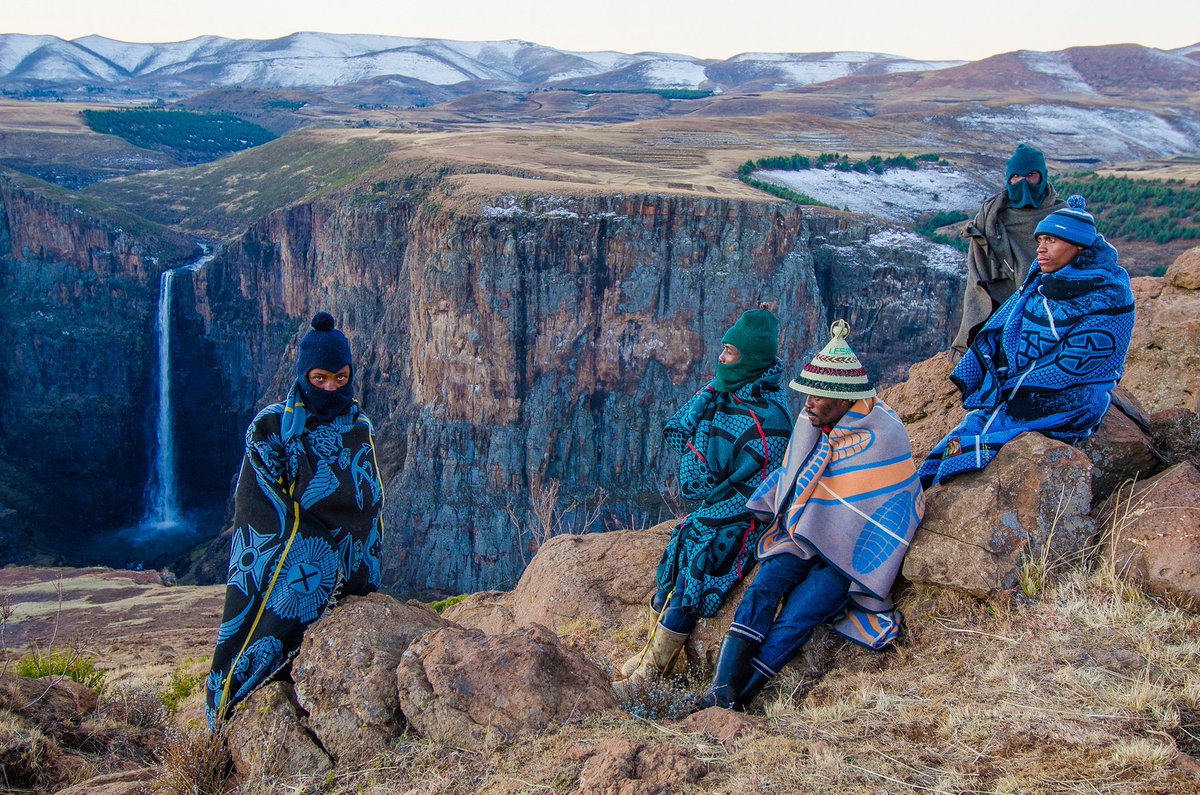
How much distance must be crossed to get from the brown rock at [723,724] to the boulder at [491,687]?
369mm

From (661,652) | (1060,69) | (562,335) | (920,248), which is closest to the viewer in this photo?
(661,652)

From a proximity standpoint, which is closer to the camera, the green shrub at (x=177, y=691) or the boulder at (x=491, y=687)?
the boulder at (x=491, y=687)

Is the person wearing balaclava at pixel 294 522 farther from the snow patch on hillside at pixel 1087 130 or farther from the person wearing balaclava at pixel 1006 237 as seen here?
the snow patch on hillside at pixel 1087 130

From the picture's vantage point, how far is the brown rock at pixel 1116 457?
434 cm

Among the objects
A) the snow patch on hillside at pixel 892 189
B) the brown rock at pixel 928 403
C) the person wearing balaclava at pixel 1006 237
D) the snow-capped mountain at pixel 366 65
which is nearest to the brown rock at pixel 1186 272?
the person wearing balaclava at pixel 1006 237

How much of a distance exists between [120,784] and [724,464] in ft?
9.60

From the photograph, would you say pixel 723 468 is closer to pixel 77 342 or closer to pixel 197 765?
pixel 197 765

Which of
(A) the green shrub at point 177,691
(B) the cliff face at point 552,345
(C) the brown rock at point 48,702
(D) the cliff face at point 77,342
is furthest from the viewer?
(D) the cliff face at point 77,342

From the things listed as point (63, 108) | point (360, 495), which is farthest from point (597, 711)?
point (63, 108)

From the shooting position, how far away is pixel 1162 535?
3645 millimetres

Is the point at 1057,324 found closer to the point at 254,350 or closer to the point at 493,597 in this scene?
the point at 493,597

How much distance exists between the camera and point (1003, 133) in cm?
6469

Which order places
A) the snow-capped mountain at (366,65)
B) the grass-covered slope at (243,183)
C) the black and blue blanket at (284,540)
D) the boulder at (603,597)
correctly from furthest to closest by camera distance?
the snow-capped mountain at (366,65), the grass-covered slope at (243,183), the boulder at (603,597), the black and blue blanket at (284,540)

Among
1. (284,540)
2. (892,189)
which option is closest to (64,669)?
(284,540)
